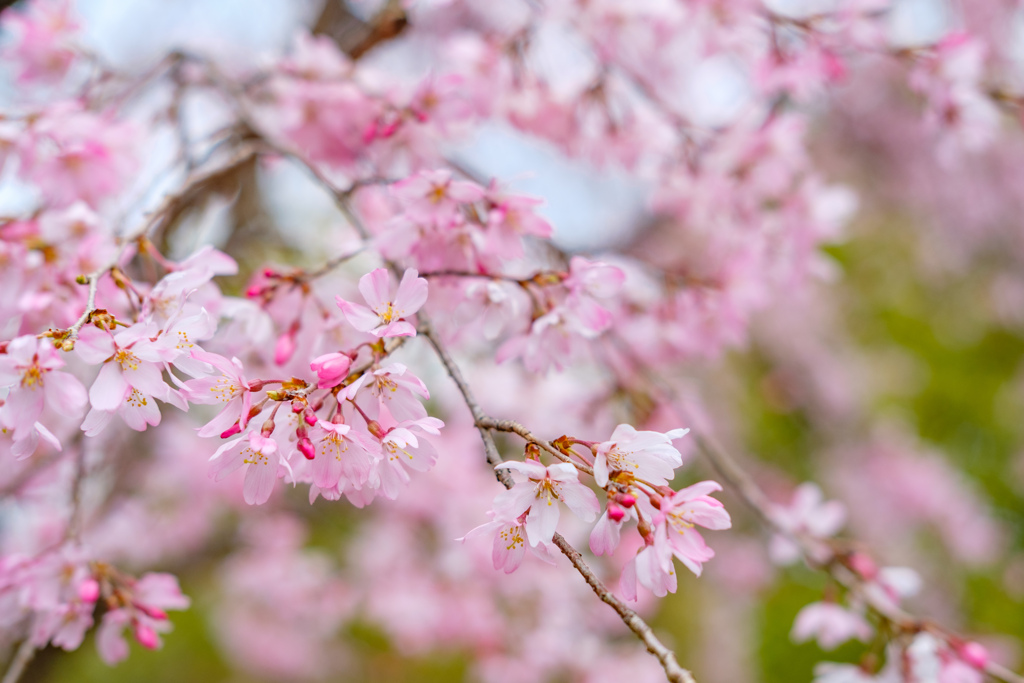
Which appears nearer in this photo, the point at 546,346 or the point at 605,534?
the point at 605,534

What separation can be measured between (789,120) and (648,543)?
47.7 inches

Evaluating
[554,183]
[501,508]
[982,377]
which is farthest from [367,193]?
[982,377]

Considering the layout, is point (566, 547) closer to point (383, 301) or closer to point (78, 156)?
point (383, 301)

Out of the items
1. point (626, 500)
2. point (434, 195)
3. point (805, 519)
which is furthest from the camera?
point (805, 519)

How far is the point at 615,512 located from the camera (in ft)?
2.02

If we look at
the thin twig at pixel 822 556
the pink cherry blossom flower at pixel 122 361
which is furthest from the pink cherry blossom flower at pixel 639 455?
the thin twig at pixel 822 556

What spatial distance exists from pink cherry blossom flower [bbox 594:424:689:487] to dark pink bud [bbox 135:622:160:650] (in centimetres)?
74

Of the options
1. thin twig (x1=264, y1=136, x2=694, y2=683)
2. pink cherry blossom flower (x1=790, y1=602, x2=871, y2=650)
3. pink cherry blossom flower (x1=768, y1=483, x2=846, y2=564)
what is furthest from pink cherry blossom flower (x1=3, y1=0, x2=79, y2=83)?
pink cherry blossom flower (x1=790, y1=602, x2=871, y2=650)

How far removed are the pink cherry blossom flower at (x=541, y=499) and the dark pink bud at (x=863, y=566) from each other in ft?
2.58

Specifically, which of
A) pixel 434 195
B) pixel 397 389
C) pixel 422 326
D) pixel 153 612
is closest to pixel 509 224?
pixel 434 195

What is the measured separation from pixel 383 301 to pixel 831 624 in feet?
3.57

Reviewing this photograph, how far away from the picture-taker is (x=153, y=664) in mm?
5805

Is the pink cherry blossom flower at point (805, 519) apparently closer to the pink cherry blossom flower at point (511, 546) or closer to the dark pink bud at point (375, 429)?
the pink cherry blossom flower at point (511, 546)

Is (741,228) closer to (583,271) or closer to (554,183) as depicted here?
(583,271)
